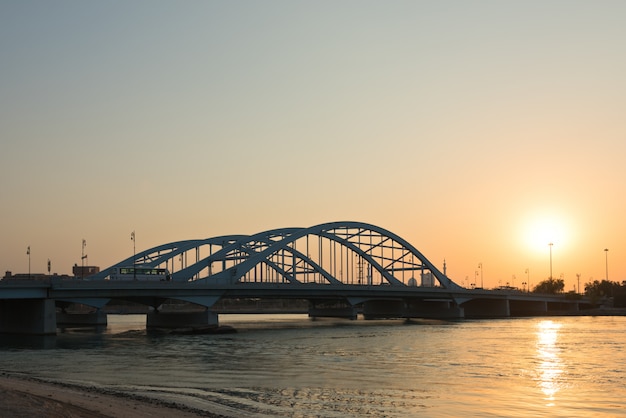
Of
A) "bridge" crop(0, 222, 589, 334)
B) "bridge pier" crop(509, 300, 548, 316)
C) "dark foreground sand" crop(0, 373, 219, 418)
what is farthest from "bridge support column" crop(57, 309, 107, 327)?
"bridge pier" crop(509, 300, 548, 316)

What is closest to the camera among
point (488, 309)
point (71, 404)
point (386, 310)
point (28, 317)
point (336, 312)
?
point (71, 404)

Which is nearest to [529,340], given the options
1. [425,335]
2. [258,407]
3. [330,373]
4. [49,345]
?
[425,335]

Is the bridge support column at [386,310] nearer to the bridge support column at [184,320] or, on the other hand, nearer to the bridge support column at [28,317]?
the bridge support column at [184,320]

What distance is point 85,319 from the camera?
105 m

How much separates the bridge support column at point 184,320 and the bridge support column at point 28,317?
50.8 feet

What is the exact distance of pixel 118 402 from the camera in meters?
29.4

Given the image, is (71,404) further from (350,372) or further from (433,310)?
(433,310)

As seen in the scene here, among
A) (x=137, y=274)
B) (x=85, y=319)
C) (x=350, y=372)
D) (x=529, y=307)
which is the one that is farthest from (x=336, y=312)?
(x=350, y=372)

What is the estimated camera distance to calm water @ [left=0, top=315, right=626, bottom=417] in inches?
1211

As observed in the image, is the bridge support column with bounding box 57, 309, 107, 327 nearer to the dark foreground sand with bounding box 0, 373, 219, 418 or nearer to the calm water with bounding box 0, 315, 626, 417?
the calm water with bounding box 0, 315, 626, 417

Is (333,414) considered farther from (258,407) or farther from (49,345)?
(49,345)

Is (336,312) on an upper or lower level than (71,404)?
lower

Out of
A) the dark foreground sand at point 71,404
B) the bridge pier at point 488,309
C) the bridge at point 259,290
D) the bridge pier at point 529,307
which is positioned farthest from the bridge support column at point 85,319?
the bridge pier at point 529,307

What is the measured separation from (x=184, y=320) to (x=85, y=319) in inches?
1013
